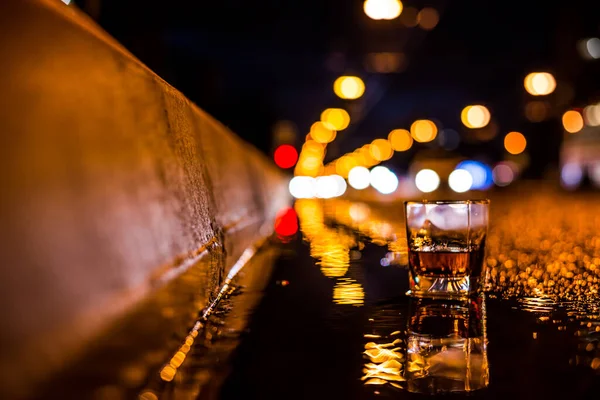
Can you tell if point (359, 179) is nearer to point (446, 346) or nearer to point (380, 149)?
point (380, 149)

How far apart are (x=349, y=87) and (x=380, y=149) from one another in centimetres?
6488

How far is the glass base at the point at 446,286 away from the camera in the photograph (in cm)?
310

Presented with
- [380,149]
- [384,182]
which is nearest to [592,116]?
[380,149]

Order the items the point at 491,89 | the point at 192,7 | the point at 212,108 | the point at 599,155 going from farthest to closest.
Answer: the point at 599,155 < the point at 491,89 < the point at 192,7 < the point at 212,108

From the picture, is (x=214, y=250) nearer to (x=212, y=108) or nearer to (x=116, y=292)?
(x=116, y=292)

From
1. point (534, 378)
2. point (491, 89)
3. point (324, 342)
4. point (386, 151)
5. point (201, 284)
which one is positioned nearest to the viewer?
point (534, 378)

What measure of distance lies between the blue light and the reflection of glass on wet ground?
56562 millimetres

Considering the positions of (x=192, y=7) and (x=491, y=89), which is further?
(x=491, y=89)

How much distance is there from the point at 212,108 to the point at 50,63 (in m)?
12.0

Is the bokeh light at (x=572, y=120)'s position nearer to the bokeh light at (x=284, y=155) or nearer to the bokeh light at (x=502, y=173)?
the bokeh light at (x=502, y=173)

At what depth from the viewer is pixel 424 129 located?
272ft

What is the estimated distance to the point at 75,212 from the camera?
1365 mm

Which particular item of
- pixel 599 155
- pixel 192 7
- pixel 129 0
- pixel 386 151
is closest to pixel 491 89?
pixel 599 155

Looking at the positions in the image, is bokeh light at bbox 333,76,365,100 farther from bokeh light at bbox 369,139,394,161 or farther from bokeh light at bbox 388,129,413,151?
bokeh light at bbox 369,139,394,161
